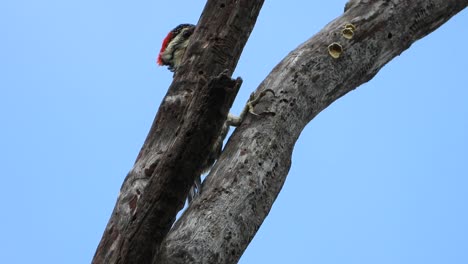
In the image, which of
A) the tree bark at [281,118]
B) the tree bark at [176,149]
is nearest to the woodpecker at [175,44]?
the tree bark at [281,118]

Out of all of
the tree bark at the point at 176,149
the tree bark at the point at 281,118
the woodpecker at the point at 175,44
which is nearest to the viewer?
the tree bark at the point at 176,149

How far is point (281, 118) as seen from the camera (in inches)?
147

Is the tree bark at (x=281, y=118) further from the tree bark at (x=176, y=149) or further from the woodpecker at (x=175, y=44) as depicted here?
the woodpecker at (x=175, y=44)

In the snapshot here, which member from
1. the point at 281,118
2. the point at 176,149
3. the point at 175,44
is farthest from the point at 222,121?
the point at 175,44

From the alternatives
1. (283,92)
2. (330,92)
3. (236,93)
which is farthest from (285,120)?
(236,93)

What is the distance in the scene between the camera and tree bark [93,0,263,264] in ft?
8.73

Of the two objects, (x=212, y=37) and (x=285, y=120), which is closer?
(x=212, y=37)

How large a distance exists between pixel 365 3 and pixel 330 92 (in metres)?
0.55

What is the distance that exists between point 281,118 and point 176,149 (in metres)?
1.13

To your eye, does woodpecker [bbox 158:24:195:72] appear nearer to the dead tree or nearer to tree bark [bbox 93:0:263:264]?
the dead tree

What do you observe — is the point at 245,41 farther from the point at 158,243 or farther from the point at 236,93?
the point at 158,243

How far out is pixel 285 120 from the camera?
3.73 metres

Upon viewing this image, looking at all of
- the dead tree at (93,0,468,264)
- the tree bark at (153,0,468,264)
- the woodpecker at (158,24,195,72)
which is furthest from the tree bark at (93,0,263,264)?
the woodpecker at (158,24,195,72)

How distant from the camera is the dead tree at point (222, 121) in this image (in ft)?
8.83
